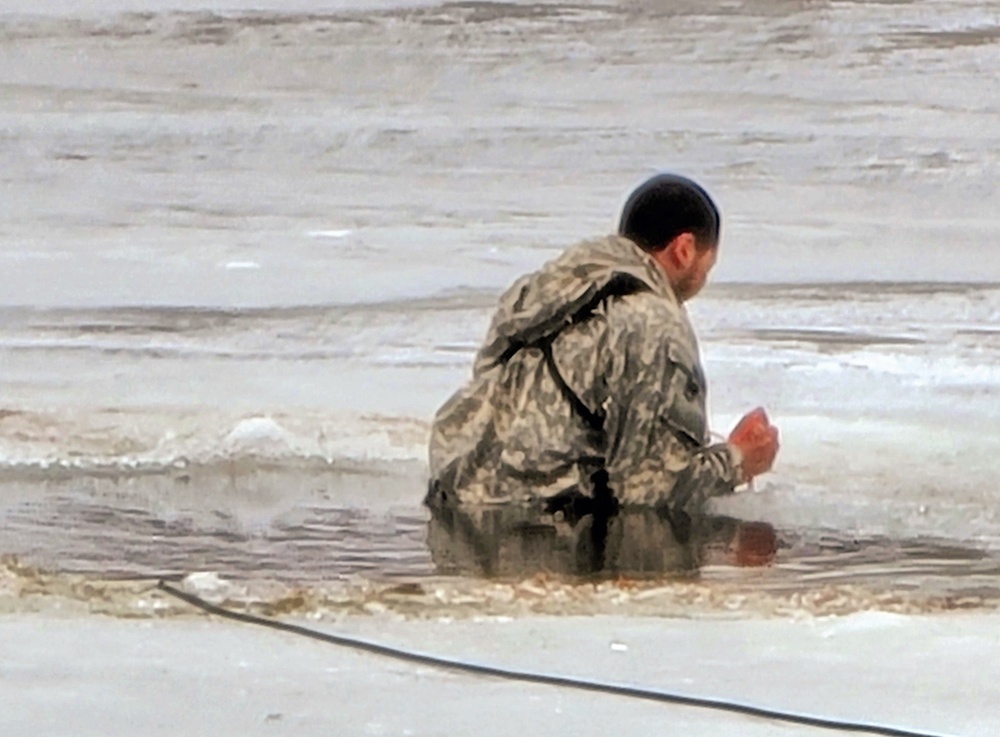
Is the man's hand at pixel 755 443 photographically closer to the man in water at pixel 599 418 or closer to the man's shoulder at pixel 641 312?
the man in water at pixel 599 418

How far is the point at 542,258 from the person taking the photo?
95.9 inches

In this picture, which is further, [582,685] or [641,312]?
[641,312]

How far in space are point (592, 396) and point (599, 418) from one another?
0.10 feet

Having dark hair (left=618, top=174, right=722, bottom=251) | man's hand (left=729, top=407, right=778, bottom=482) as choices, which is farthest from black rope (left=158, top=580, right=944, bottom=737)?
dark hair (left=618, top=174, right=722, bottom=251)

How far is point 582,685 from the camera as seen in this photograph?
138cm

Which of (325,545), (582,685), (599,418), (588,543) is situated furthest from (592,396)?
(582,685)

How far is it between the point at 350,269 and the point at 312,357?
165 millimetres

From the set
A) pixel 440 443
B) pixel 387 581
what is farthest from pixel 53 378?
pixel 387 581

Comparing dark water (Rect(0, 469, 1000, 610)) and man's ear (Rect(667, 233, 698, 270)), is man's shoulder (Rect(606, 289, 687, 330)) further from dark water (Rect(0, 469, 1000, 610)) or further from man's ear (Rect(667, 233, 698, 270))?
dark water (Rect(0, 469, 1000, 610))

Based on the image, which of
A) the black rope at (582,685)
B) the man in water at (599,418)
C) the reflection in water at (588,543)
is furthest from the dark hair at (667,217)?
the black rope at (582,685)

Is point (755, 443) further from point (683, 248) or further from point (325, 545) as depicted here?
point (325, 545)

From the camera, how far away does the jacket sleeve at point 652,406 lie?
1798 millimetres

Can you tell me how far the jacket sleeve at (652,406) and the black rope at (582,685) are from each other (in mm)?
436

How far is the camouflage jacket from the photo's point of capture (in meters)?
1.80
